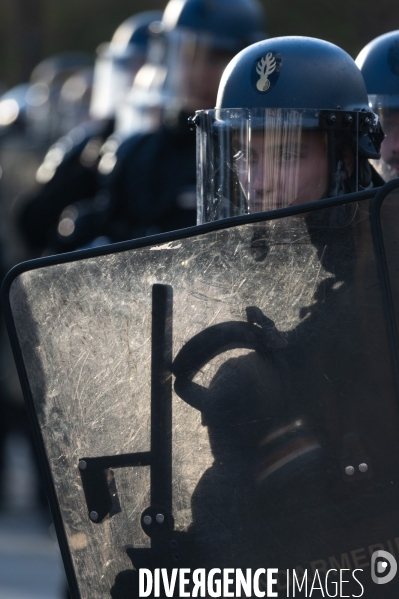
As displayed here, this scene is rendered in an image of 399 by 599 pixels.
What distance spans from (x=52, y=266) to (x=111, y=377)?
0.69ft

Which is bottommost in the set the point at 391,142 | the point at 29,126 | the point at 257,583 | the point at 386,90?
the point at 257,583

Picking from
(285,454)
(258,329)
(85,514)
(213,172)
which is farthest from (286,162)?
(85,514)

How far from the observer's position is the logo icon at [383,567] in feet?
5.02

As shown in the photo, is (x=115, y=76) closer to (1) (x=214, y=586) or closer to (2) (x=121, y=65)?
(2) (x=121, y=65)

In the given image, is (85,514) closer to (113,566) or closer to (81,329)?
(113,566)

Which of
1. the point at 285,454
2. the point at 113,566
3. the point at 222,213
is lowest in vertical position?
the point at 113,566

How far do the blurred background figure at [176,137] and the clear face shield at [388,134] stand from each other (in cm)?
120

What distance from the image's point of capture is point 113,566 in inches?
65.8

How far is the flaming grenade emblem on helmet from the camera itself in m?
2.12

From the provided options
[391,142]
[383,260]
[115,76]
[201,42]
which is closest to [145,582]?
[383,260]

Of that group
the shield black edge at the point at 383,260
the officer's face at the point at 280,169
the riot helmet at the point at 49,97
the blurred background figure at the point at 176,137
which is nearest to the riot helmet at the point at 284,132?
the officer's face at the point at 280,169

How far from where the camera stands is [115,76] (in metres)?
6.64

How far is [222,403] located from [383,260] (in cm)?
34

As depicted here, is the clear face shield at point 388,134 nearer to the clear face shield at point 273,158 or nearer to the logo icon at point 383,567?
the clear face shield at point 273,158
